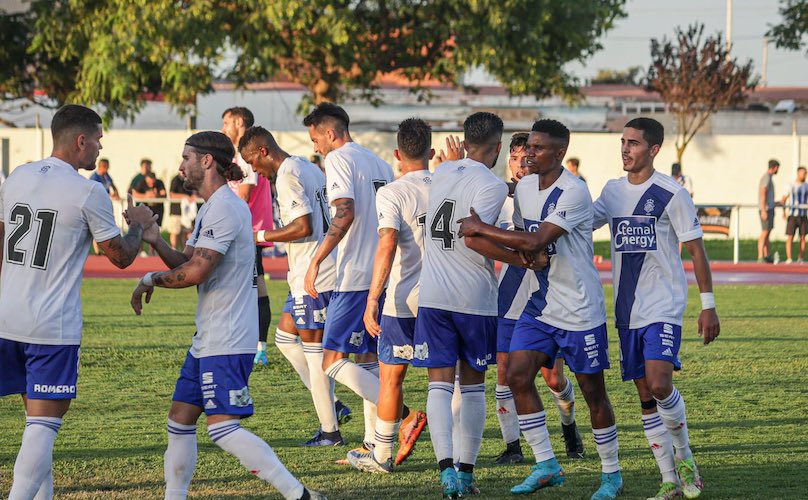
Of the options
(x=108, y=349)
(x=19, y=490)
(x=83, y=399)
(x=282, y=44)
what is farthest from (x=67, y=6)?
(x=19, y=490)

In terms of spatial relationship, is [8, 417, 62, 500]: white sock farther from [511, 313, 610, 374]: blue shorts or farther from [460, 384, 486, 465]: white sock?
[511, 313, 610, 374]: blue shorts

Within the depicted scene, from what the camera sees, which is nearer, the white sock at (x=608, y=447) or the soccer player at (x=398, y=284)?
the white sock at (x=608, y=447)

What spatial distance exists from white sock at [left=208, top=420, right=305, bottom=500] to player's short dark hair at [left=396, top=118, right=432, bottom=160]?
2264mm

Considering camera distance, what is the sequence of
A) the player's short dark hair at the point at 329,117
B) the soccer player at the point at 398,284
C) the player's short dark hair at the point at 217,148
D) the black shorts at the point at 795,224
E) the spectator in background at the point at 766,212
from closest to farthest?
1. the player's short dark hair at the point at 217,148
2. the soccer player at the point at 398,284
3. the player's short dark hair at the point at 329,117
4. the spectator in background at the point at 766,212
5. the black shorts at the point at 795,224

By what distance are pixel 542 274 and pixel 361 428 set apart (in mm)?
2680

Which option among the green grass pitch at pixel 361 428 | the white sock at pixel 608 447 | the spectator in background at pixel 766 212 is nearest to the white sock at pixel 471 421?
the green grass pitch at pixel 361 428

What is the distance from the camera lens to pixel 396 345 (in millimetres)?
7363

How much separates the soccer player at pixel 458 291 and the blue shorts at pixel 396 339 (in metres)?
0.29

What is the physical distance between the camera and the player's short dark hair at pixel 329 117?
326 inches

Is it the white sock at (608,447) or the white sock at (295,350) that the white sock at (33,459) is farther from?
the white sock at (295,350)

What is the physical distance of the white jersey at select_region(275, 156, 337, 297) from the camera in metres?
8.17

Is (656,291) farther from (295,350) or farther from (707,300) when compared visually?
(295,350)

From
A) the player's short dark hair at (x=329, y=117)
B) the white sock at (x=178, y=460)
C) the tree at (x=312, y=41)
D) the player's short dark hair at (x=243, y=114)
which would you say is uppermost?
the tree at (x=312, y=41)

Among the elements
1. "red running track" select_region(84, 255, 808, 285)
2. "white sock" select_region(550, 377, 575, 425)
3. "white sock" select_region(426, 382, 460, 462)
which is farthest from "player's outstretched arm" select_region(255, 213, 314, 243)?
"red running track" select_region(84, 255, 808, 285)
